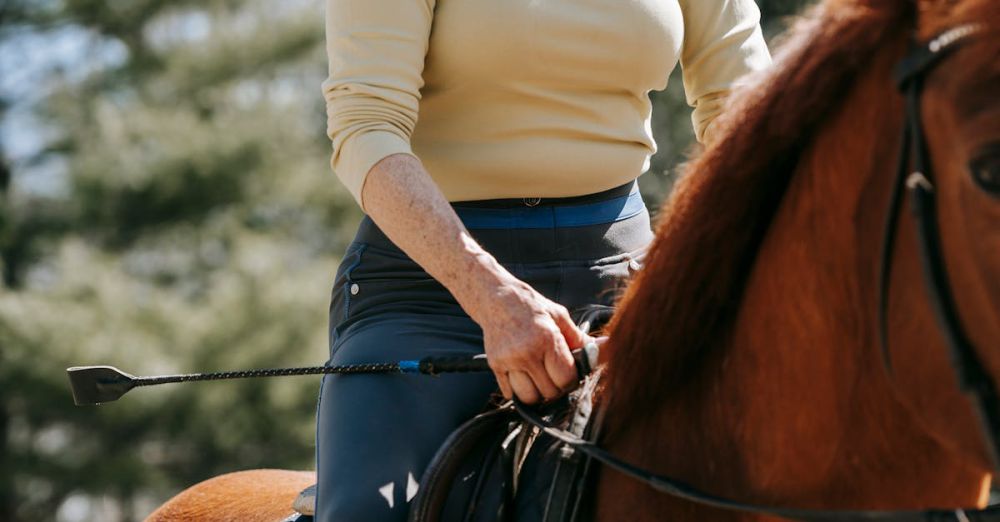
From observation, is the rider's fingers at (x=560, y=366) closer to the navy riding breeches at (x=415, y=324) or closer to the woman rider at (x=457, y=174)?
the woman rider at (x=457, y=174)

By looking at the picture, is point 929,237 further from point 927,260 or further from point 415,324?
point 415,324

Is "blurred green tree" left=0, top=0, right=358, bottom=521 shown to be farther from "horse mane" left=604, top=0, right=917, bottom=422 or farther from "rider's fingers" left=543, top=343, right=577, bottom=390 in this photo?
"horse mane" left=604, top=0, right=917, bottom=422

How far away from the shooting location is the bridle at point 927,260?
5.16 ft

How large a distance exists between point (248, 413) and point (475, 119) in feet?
40.6

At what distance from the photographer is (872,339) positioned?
1790 millimetres

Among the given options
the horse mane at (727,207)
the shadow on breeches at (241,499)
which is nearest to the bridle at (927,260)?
the horse mane at (727,207)

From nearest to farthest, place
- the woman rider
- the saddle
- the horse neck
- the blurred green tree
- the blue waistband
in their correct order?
the horse neck → the saddle → the woman rider → the blue waistband → the blurred green tree

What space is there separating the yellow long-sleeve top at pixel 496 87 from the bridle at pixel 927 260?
1.03 m

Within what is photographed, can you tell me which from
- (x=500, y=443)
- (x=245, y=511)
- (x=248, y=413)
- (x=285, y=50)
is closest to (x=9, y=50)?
(x=285, y=50)

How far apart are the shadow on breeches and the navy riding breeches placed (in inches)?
34.9

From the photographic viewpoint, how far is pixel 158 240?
56.4 feet

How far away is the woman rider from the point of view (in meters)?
2.37

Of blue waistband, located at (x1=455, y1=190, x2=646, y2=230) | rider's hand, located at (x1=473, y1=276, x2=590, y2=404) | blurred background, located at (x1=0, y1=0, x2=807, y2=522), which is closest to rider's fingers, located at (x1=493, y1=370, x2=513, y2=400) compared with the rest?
rider's hand, located at (x1=473, y1=276, x2=590, y2=404)

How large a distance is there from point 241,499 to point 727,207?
7.10 ft
